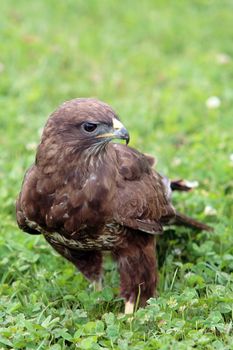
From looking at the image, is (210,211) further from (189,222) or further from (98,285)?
(98,285)

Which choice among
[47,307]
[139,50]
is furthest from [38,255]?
[139,50]

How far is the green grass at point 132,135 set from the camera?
4918 millimetres

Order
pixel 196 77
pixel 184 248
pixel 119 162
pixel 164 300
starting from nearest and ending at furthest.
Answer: pixel 164 300, pixel 119 162, pixel 184 248, pixel 196 77

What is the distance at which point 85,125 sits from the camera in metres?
5.02

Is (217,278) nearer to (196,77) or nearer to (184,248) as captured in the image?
(184,248)

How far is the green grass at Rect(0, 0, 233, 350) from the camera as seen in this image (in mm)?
4918

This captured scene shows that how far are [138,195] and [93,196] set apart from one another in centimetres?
40

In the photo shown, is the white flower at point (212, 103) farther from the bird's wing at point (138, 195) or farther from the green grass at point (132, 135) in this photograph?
the bird's wing at point (138, 195)

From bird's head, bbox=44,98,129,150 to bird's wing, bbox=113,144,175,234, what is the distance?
0.38 metres

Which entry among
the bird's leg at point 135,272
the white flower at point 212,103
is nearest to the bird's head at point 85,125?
the bird's leg at point 135,272

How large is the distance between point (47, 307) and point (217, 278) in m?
1.24

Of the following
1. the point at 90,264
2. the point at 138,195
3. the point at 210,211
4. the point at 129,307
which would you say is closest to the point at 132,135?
the point at 210,211

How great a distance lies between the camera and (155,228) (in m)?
5.52

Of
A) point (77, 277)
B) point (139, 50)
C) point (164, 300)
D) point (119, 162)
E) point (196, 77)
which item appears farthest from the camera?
point (139, 50)
